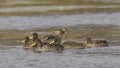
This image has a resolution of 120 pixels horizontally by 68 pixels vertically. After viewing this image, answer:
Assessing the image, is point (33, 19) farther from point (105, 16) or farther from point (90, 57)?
point (90, 57)

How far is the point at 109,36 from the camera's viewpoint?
2148 centimetres

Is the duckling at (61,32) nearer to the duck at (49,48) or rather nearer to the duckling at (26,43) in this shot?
the duckling at (26,43)

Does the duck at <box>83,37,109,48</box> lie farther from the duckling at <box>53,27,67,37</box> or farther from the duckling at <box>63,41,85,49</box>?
the duckling at <box>53,27,67,37</box>

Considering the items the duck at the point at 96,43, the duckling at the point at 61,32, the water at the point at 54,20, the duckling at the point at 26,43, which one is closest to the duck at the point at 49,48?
the duckling at the point at 26,43

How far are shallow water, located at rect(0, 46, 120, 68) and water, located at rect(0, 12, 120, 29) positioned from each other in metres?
6.47

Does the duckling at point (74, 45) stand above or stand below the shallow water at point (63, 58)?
above

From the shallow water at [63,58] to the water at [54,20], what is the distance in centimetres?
647

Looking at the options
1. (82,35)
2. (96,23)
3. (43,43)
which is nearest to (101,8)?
(96,23)

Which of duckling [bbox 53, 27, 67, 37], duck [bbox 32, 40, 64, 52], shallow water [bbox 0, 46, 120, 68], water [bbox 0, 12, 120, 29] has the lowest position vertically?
shallow water [bbox 0, 46, 120, 68]

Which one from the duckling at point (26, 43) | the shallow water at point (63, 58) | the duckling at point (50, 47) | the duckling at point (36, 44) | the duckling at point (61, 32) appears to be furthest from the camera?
the duckling at point (61, 32)

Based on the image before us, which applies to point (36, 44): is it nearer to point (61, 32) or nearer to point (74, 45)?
point (74, 45)

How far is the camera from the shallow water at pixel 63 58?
15.8 metres

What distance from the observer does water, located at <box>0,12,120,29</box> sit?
83.4 ft

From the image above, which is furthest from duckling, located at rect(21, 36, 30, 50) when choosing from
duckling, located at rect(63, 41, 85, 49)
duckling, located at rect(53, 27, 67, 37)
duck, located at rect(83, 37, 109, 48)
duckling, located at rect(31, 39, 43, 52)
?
duckling, located at rect(53, 27, 67, 37)
